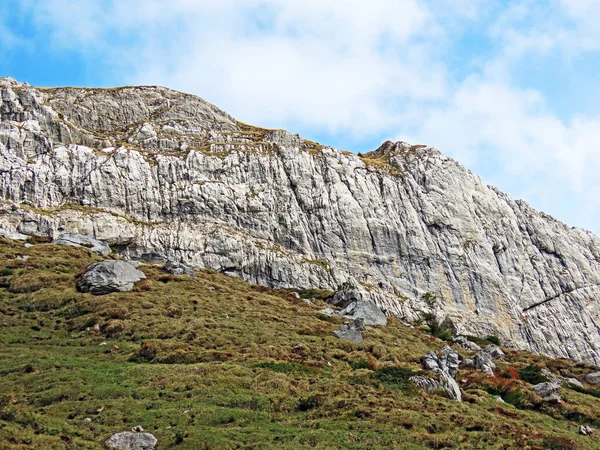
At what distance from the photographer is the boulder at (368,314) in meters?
66.3

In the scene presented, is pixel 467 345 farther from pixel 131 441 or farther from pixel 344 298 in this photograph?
pixel 131 441

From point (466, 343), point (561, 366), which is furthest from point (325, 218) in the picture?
point (561, 366)

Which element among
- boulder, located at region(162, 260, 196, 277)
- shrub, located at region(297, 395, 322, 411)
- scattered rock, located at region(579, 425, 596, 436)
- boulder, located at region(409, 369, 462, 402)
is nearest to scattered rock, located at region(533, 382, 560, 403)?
scattered rock, located at region(579, 425, 596, 436)

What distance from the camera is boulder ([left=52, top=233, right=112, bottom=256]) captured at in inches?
2876

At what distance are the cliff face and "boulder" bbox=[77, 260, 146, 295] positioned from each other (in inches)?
1040

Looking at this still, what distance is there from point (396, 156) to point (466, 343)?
202ft

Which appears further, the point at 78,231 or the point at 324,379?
the point at 78,231

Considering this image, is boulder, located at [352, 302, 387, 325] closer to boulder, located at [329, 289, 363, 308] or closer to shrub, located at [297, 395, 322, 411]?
boulder, located at [329, 289, 363, 308]

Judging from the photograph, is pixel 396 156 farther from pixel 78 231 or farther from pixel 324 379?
pixel 324 379

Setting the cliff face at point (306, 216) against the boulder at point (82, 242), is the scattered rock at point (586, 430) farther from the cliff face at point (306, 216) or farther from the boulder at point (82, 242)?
the boulder at point (82, 242)

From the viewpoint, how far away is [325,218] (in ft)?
336

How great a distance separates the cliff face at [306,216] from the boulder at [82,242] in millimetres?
7544

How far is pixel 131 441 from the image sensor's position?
23406 mm

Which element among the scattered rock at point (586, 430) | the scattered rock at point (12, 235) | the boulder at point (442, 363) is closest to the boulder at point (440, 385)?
the boulder at point (442, 363)
